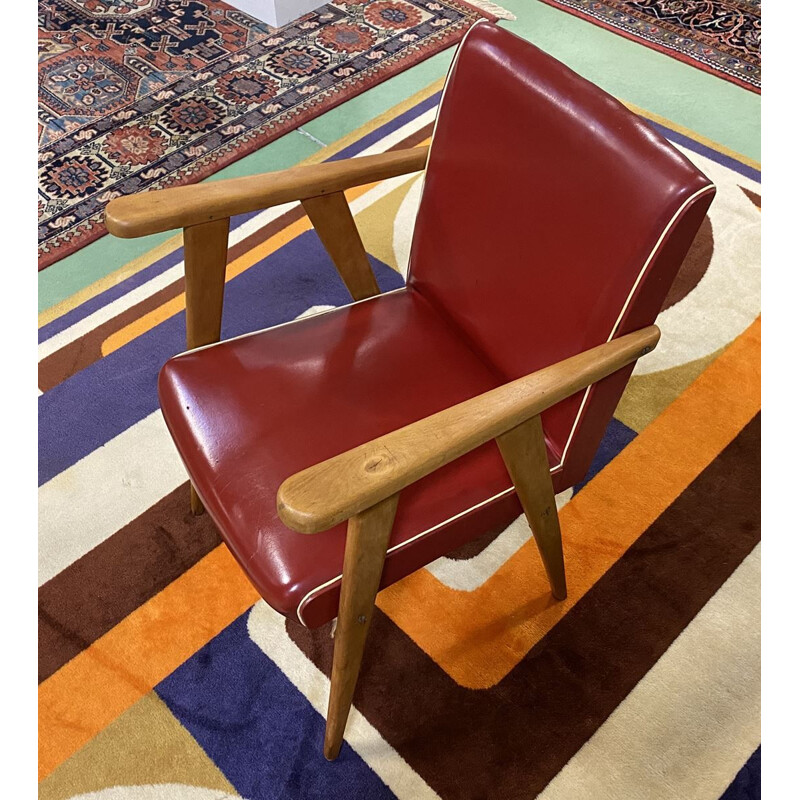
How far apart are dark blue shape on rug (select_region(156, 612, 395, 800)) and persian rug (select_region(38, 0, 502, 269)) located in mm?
1210

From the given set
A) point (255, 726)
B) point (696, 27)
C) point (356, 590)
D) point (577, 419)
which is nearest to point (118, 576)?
point (255, 726)

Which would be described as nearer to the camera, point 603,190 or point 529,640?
point 603,190

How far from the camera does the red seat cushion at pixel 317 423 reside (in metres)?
1.12

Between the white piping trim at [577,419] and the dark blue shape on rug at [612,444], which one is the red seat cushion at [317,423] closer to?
the white piping trim at [577,419]

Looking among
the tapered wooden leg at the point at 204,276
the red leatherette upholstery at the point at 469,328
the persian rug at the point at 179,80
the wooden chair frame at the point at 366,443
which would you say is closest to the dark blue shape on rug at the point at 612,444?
the wooden chair frame at the point at 366,443

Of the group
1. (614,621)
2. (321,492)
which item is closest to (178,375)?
(321,492)

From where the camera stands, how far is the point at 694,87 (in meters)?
2.59

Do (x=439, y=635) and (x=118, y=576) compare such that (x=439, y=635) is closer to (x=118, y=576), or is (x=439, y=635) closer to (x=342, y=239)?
(x=118, y=576)

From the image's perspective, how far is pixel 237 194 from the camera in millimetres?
1230

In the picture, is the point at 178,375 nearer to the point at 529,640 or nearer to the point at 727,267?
the point at 529,640

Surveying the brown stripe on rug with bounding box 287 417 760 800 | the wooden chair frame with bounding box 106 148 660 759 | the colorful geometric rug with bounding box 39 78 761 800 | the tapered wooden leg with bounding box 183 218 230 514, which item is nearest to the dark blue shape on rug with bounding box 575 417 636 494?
the colorful geometric rug with bounding box 39 78 761 800

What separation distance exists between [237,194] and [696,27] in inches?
89.4

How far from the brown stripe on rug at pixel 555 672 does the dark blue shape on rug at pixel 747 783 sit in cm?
20
